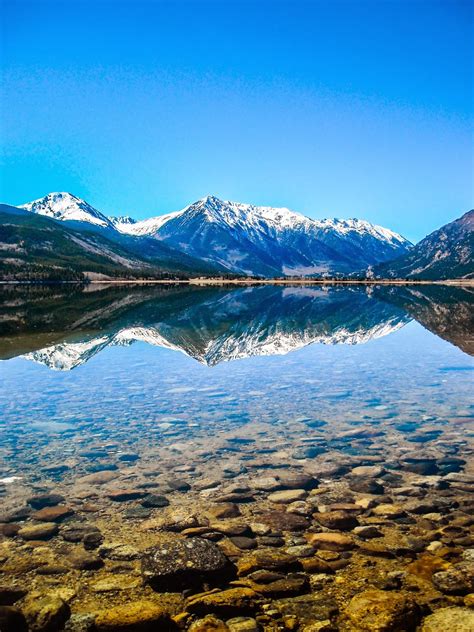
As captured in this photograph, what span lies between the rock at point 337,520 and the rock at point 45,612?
23.7ft

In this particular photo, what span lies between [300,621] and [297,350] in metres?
42.1

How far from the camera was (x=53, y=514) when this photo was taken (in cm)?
1541

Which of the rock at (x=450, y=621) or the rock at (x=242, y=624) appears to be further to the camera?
the rock at (x=242, y=624)

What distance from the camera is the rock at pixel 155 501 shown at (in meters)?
16.1

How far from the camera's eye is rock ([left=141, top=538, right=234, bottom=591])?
38.6 feet

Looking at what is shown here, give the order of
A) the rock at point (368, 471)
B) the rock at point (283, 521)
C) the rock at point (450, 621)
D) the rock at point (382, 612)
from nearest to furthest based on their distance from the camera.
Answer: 1. the rock at point (450, 621)
2. the rock at point (382, 612)
3. the rock at point (283, 521)
4. the rock at point (368, 471)

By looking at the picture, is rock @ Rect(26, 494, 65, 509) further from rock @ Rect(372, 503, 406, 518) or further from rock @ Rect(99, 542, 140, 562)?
rock @ Rect(372, 503, 406, 518)

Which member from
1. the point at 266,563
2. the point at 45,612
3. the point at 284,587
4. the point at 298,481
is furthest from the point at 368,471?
the point at 45,612

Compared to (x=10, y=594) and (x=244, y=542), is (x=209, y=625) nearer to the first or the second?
(x=244, y=542)

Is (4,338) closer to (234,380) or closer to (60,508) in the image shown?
(234,380)

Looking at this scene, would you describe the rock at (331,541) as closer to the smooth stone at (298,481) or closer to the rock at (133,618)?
the smooth stone at (298,481)

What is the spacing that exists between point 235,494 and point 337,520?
3.53 meters

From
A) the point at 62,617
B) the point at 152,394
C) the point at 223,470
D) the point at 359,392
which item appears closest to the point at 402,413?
the point at 359,392

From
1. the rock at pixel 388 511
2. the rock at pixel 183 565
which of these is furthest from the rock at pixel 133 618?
the rock at pixel 388 511
